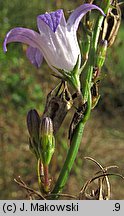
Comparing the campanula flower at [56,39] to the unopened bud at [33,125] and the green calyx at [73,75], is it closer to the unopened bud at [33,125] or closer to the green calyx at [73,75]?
the green calyx at [73,75]

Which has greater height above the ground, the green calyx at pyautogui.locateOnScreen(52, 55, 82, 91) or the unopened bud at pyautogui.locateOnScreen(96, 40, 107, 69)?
the unopened bud at pyautogui.locateOnScreen(96, 40, 107, 69)

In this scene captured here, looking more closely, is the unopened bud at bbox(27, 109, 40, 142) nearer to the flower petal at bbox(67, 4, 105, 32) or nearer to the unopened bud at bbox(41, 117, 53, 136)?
the unopened bud at bbox(41, 117, 53, 136)

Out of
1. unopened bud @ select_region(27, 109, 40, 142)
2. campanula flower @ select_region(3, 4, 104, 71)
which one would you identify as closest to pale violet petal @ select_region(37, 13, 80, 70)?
campanula flower @ select_region(3, 4, 104, 71)

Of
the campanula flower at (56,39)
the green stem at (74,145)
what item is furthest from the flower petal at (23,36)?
the green stem at (74,145)

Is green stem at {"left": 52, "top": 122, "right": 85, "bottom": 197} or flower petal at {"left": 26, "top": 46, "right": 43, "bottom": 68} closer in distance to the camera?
green stem at {"left": 52, "top": 122, "right": 85, "bottom": 197}

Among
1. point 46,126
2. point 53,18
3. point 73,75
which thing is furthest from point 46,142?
point 53,18

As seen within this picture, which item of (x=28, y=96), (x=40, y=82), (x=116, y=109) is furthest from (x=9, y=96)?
(x=116, y=109)
